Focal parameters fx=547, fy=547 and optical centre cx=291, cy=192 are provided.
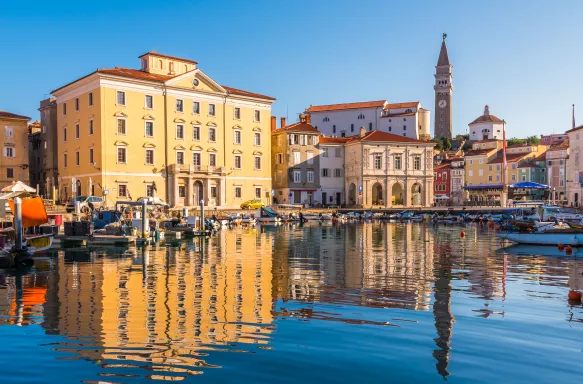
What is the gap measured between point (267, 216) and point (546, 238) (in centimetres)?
3320

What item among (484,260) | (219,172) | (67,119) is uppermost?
(67,119)

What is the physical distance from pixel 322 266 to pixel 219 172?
39.7m

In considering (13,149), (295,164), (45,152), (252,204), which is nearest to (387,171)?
(295,164)

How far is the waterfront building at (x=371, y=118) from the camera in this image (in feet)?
323

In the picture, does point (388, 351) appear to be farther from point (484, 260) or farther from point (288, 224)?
point (288, 224)

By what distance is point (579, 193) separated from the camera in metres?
80.1

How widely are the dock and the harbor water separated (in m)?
8.59

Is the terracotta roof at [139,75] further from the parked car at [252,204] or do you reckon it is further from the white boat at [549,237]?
the white boat at [549,237]

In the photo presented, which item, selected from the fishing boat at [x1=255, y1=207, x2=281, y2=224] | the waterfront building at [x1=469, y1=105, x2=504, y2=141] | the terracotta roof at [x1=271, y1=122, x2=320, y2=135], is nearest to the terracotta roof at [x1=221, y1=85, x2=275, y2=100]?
the terracotta roof at [x1=271, y1=122, x2=320, y2=135]

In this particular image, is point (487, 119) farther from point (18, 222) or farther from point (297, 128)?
point (18, 222)

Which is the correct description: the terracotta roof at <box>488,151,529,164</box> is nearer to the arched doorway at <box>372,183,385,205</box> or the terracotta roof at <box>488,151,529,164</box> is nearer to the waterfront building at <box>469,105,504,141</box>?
the waterfront building at <box>469,105,504,141</box>

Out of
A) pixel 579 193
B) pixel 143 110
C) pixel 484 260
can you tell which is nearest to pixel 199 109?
pixel 143 110

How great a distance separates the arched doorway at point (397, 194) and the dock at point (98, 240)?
178 feet

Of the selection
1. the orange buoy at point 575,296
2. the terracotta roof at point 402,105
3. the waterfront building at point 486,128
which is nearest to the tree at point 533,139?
the waterfront building at point 486,128
